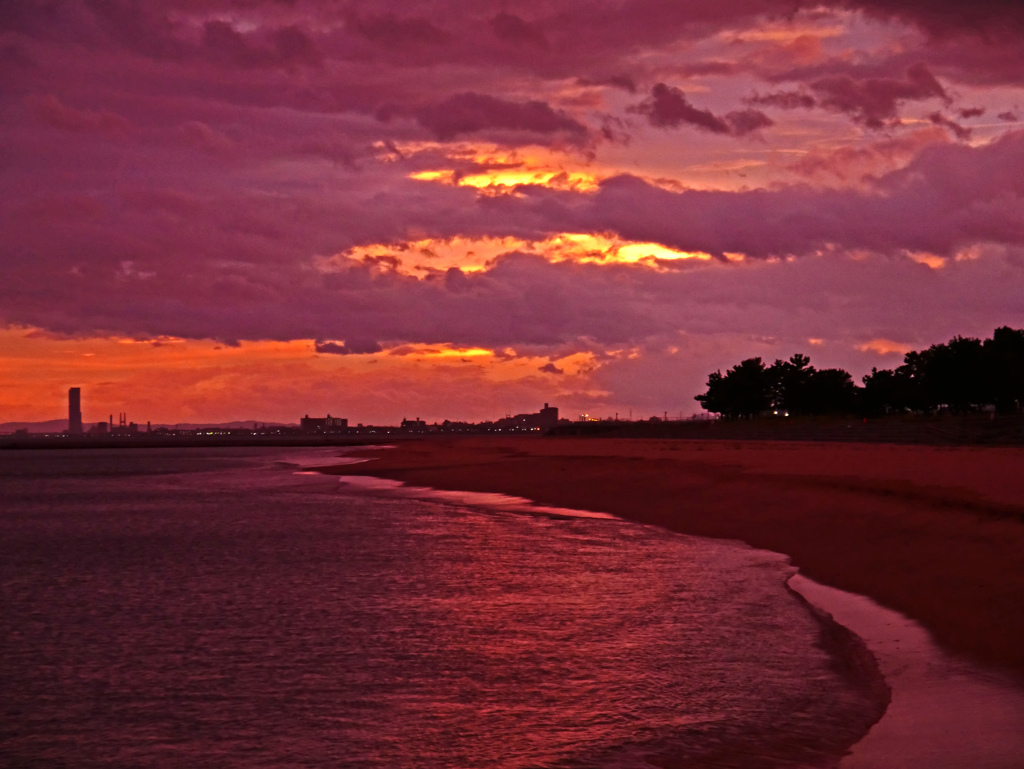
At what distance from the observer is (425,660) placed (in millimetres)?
15250

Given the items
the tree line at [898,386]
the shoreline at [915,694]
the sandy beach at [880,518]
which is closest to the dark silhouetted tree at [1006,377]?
the tree line at [898,386]

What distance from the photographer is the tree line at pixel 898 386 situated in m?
104

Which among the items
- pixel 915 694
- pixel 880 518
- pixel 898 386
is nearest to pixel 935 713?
pixel 915 694

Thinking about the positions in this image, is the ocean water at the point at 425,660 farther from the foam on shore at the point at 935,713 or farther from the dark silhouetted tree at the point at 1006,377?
the dark silhouetted tree at the point at 1006,377

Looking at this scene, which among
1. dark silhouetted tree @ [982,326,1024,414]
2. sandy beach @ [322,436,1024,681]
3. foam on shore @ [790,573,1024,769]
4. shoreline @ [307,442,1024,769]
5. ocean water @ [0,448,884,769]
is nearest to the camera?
foam on shore @ [790,573,1024,769]

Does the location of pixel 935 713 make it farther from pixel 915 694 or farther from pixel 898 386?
pixel 898 386

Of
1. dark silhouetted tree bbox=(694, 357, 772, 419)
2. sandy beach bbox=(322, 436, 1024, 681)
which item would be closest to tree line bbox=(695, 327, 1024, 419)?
dark silhouetted tree bbox=(694, 357, 772, 419)

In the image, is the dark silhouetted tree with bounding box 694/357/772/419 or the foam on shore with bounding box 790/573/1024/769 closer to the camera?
the foam on shore with bounding box 790/573/1024/769

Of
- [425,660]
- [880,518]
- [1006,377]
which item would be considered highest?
[1006,377]

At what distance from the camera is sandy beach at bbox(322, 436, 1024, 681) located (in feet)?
56.3

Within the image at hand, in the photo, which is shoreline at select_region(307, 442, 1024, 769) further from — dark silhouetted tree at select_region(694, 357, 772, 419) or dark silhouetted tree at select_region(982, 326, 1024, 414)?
dark silhouetted tree at select_region(694, 357, 772, 419)

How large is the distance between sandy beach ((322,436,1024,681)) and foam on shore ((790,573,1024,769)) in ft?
1.83

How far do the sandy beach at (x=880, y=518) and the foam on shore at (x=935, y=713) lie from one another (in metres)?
0.56

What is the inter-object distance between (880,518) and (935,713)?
15882 millimetres
